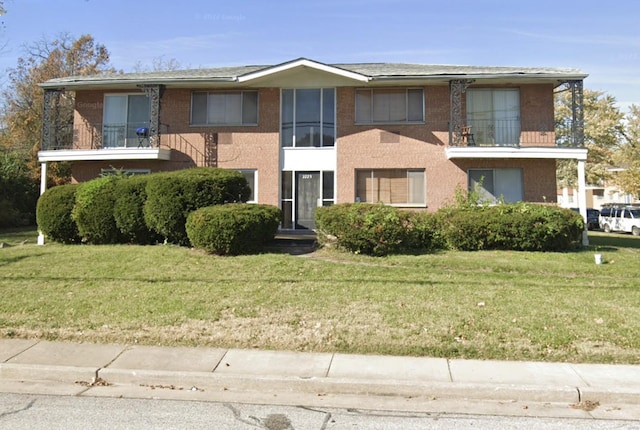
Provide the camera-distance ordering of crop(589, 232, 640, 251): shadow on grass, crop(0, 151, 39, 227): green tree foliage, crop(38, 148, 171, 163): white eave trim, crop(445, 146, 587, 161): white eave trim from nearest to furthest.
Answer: crop(589, 232, 640, 251): shadow on grass < crop(445, 146, 587, 161): white eave trim < crop(38, 148, 171, 163): white eave trim < crop(0, 151, 39, 227): green tree foliage

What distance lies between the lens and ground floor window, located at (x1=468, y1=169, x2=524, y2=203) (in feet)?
56.0

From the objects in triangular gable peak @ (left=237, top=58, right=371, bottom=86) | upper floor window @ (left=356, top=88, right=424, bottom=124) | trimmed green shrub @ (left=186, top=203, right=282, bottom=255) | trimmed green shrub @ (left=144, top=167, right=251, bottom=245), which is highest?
triangular gable peak @ (left=237, top=58, right=371, bottom=86)

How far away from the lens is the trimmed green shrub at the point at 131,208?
13.5m

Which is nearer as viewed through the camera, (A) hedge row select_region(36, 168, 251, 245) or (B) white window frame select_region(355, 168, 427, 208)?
(A) hedge row select_region(36, 168, 251, 245)

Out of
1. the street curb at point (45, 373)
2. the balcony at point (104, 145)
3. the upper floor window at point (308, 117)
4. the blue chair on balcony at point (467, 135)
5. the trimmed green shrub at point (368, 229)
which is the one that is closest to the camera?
the street curb at point (45, 373)

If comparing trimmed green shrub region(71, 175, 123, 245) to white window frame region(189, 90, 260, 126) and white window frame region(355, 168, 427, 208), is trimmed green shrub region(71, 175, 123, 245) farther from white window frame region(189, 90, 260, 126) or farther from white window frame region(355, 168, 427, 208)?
white window frame region(355, 168, 427, 208)

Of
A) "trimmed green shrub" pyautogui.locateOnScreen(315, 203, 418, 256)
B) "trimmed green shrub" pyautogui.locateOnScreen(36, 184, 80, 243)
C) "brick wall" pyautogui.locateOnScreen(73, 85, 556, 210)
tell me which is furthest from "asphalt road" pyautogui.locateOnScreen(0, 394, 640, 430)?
"brick wall" pyautogui.locateOnScreen(73, 85, 556, 210)

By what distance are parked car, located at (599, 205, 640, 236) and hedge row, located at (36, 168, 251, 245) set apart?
82.1 ft

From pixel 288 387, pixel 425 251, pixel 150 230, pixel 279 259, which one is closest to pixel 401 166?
pixel 425 251

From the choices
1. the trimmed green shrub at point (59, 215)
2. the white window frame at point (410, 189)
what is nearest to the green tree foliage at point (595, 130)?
the white window frame at point (410, 189)

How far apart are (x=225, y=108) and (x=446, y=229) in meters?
9.35

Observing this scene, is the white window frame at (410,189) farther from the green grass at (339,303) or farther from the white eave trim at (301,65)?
the green grass at (339,303)

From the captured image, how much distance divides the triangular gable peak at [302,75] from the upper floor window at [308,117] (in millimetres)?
368

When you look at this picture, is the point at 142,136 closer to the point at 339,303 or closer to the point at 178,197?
the point at 178,197
